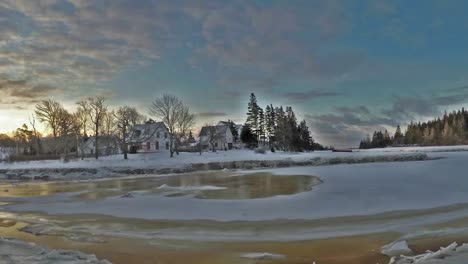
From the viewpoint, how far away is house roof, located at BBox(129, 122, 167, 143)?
9312 cm

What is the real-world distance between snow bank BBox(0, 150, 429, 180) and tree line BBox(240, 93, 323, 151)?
23932 millimetres

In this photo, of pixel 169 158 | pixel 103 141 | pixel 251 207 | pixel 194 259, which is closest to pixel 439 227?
pixel 251 207

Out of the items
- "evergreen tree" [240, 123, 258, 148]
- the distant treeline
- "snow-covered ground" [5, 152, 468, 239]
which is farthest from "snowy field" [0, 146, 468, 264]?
the distant treeline

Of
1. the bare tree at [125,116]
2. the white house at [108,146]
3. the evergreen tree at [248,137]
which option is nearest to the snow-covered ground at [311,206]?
the bare tree at [125,116]

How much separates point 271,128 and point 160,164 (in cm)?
5128

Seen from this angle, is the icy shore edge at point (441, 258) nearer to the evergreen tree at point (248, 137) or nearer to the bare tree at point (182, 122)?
the bare tree at point (182, 122)

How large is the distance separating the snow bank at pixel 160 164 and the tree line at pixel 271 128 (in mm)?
23932

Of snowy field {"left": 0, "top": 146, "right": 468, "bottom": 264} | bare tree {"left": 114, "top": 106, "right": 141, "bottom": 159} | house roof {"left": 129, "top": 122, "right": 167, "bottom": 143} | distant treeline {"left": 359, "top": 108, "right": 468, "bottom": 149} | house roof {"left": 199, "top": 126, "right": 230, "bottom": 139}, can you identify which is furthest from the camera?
distant treeline {"left": 359, "top": 108, "right": 468, "bottom": 149}

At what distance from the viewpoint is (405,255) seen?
30.0 ft

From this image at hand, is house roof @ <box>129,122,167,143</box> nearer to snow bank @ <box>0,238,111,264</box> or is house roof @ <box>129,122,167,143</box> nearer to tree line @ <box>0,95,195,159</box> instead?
tree line @ <box>0,95,195,159</box>

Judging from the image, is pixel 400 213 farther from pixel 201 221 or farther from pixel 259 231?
pixel 201 221

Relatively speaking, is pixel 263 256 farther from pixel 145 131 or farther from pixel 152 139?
pixel 145 131

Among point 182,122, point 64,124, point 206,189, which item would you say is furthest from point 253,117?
point 206,189

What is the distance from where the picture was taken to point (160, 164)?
59.5 meters
